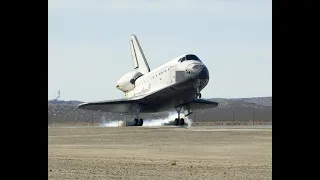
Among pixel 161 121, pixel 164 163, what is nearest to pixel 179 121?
pixel 161 121

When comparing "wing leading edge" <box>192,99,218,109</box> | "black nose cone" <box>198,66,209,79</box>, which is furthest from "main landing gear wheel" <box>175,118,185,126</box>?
"black nose cone" <box>198,66,209,79</box>

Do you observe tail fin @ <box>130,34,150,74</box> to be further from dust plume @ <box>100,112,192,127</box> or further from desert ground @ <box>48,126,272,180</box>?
desert ground @ <box>48,126,272,180</box>

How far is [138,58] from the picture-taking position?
89.1 metres

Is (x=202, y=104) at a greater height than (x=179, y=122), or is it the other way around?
(x=202, y=104)

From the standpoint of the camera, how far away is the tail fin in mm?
86875

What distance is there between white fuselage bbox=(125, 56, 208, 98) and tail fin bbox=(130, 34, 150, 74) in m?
9.90

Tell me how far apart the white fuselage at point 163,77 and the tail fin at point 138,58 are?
9.90 m

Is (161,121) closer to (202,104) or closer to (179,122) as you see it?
(202,104)

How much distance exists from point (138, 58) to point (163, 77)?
22.3 metres

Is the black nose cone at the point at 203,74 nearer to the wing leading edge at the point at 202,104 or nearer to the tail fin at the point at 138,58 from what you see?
the wing leading edge at the point at 202,104

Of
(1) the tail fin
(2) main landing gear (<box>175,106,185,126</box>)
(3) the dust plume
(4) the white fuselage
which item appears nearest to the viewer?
(4) the white fuselage

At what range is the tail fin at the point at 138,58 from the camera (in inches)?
3420

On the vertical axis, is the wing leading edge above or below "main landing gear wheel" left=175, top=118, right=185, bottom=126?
above
